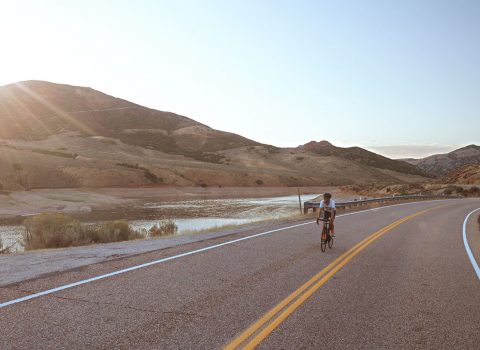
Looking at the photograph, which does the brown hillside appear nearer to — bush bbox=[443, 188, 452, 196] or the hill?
the hill

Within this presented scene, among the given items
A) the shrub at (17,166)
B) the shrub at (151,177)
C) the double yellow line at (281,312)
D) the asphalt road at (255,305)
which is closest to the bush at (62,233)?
the asphalt road at (255,305)

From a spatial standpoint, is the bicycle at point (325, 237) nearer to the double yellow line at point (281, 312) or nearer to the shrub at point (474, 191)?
the double yellow line at point (281, 312)

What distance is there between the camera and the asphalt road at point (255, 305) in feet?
17.4

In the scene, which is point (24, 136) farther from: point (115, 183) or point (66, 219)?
point (66, 219)

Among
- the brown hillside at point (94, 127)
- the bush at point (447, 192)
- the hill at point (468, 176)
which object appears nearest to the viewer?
the bush at point (447, 192)

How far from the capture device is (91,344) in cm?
500

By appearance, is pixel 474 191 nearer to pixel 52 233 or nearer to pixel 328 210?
pixel 328 210

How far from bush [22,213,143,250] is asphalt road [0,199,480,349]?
6.07m

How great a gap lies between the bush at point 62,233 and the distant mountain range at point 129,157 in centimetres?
3161

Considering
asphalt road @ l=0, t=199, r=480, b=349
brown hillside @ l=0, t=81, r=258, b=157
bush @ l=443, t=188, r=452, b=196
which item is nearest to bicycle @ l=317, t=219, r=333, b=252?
asphalt road @ l=0, t=199, r=480, b=349

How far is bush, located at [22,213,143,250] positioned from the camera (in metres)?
15.7

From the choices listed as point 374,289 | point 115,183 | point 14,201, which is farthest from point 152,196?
point 374,289

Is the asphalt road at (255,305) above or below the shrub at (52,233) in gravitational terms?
below

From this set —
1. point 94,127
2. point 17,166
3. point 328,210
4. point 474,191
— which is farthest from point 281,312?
point 94,127
